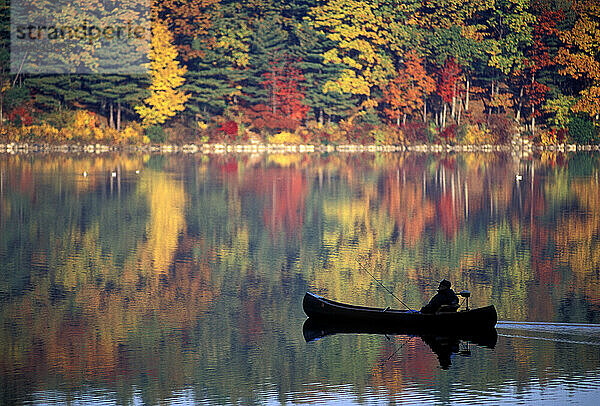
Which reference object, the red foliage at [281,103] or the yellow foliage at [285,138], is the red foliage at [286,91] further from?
the yellow foliage at [285,138]

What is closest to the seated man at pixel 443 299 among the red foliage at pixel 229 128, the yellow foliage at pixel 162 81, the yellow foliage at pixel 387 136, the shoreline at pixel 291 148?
the shoreline at pixel 291 148

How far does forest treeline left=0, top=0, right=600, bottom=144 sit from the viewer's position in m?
58.6

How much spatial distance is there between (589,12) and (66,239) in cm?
4407

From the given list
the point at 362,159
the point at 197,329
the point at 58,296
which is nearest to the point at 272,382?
the point at 197,329

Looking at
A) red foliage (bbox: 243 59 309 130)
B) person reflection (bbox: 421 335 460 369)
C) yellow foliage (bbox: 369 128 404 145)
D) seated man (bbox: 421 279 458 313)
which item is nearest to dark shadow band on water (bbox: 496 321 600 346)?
person reflection (bbox: 421 335 460 369)

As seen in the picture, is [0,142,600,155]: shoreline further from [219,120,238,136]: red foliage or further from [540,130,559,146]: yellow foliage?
[219,120,238,136]: red foliage

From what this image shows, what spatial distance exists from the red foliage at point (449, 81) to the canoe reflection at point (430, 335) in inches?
1859

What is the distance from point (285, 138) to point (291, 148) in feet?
2.42

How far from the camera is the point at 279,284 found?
17297mm

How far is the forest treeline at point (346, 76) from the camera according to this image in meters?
58.6

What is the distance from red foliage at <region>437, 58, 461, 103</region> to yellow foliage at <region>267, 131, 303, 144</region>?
8492 mm

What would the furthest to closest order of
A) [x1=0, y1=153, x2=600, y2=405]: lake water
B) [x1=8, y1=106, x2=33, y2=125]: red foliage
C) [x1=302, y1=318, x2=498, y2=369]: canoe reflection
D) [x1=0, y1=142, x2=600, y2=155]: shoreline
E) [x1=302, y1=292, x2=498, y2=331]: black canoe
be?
[x1=0, y1=142, x2=600, y2=155]: shoreline → [x1=8, y1=106, x2=33, y2=125]: red foliage → [x1=302, y1=292, x2=498, y2=331]: black canoe → [x1=302, y1=318, x2=498, y2=369]: canoe reflection → [x1=0, y1=153, x2=600, y2=405]: lake water

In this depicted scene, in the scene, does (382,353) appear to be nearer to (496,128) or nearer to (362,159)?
(362,159)

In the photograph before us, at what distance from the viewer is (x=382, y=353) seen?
12789mm
